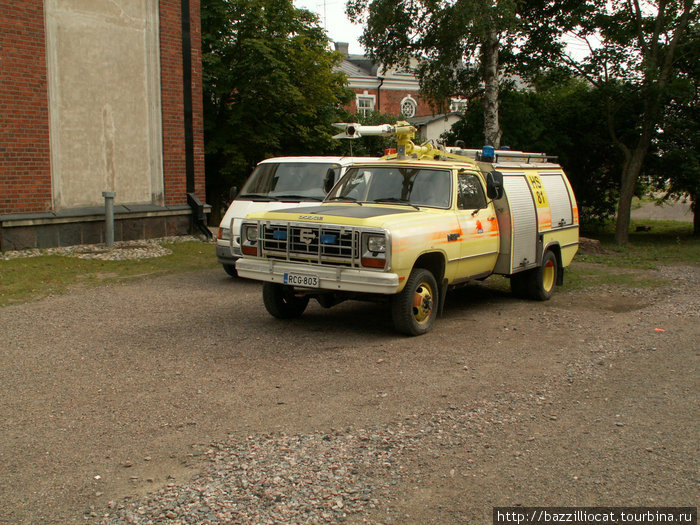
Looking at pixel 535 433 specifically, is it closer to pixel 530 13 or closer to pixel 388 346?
pixel 388 346

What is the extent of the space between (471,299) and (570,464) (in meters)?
6.14

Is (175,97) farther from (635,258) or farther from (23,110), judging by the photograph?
(635,258)

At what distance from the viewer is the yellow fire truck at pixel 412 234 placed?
7.46 meters

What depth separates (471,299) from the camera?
34.9 ft

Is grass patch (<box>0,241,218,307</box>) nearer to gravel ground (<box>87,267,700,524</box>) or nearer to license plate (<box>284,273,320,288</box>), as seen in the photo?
license plate (<box>284,273,320,288</box>)

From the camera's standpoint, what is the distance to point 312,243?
7691 mm

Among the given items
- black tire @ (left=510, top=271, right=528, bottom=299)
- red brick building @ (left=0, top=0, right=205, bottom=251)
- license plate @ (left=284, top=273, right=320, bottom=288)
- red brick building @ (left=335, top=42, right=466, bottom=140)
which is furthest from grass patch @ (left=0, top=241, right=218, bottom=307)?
red brick building @ (left=335, top=42, right=466, bottom=140)

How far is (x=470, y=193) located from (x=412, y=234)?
6.13 ft

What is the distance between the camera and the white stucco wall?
14.4 metres

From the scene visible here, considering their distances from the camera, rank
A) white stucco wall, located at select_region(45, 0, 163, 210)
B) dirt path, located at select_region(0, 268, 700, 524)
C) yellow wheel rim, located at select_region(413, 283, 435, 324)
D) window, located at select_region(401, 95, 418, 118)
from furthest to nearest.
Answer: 1. window, located at select_region(401, 95, 418, 118)
2. white stucco wall, located at select_region(45, 0, 163, 210)
3. yellow wheel rim, located at select_region(413, 283, 435, 324)
4. dirt path, located at select_region(0, 268, 700, 524)

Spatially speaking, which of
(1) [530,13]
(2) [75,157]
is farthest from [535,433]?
(1) [530,13]

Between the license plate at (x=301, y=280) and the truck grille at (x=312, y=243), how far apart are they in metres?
0.21

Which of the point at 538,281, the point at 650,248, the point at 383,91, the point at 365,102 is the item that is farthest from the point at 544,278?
the point at 383,91

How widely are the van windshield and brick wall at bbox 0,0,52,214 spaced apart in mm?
4783
